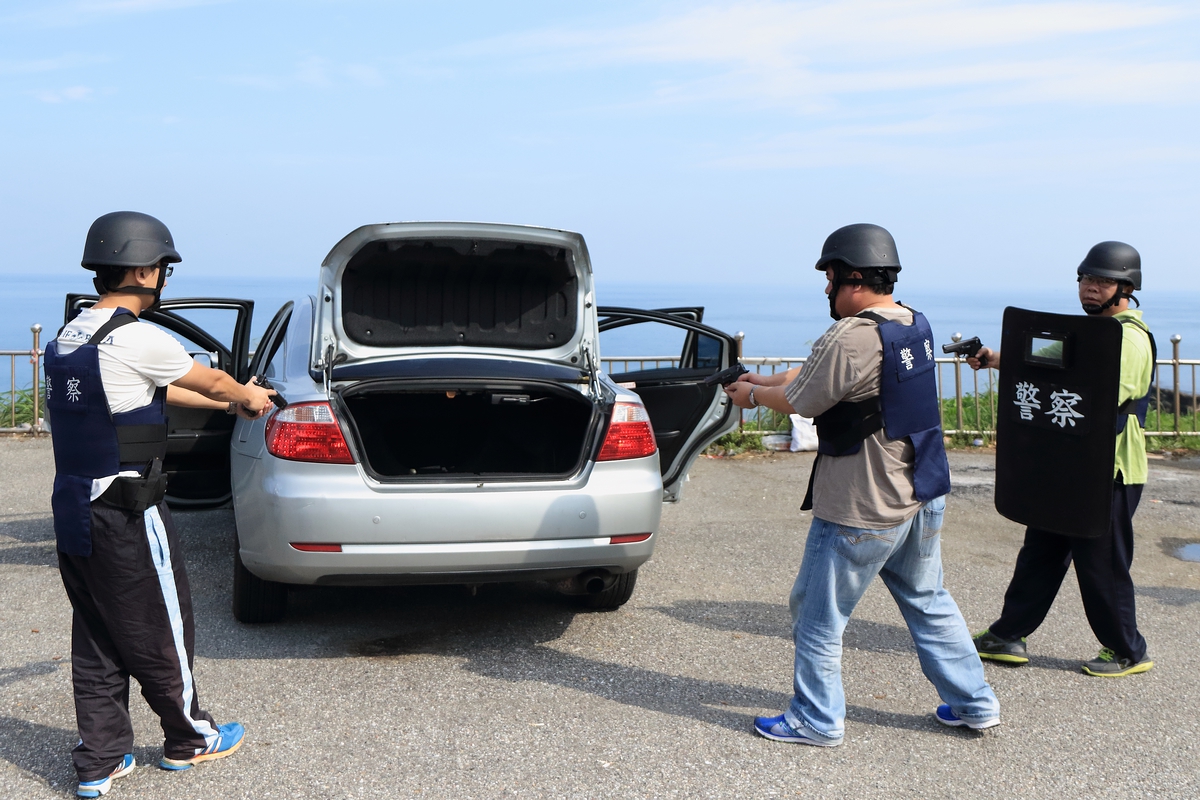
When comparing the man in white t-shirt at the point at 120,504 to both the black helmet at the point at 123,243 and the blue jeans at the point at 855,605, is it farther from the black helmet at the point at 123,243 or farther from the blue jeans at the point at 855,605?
the blue jeans at the point at 855,605

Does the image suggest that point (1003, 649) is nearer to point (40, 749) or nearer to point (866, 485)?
point (866, 485)

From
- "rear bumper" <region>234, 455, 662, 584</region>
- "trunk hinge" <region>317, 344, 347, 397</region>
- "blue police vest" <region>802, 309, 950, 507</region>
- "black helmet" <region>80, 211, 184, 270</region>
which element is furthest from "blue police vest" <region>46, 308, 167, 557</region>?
"blue police vest" <region>802, 309, 950, 507</region>

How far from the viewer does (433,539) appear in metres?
4.26

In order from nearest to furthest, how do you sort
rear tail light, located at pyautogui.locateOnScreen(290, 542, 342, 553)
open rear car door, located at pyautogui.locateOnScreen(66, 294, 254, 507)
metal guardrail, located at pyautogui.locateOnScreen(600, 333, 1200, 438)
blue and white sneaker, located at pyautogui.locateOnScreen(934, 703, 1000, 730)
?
blue and white sneaker, located at pyautogui.locateOnScreen(934, 703, 1000, 730) < rear tail light, located at pyautogui.locateOnScreen(290, 542, 342, 553) < open rear car door, located at pyautogui.locateOnScreen(66, 294, 254, 507) < metal guardrail, located at pyautogui.locateOnScreen(600, 333, 1200, 438)

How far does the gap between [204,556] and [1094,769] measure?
4.80 metres

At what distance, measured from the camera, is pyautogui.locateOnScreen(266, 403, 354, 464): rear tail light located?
14.0 feet

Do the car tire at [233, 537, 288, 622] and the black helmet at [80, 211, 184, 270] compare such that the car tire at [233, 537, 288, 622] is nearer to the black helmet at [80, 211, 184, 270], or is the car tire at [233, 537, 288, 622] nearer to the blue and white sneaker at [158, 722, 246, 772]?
the blue and white sneaker at [158, 722, 246, 772]

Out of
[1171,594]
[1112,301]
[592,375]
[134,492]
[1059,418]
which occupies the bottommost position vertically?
[1171,594]

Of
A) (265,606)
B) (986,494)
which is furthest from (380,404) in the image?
(986,494)

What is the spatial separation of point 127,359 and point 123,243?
369 millimetres

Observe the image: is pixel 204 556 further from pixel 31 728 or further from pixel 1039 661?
pixel 1039 661

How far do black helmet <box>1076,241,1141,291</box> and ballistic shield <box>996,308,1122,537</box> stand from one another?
1.73 feet

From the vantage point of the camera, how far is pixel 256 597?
4.80 meters

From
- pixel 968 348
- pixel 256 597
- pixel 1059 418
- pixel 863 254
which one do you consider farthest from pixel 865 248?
pixel 256 597
